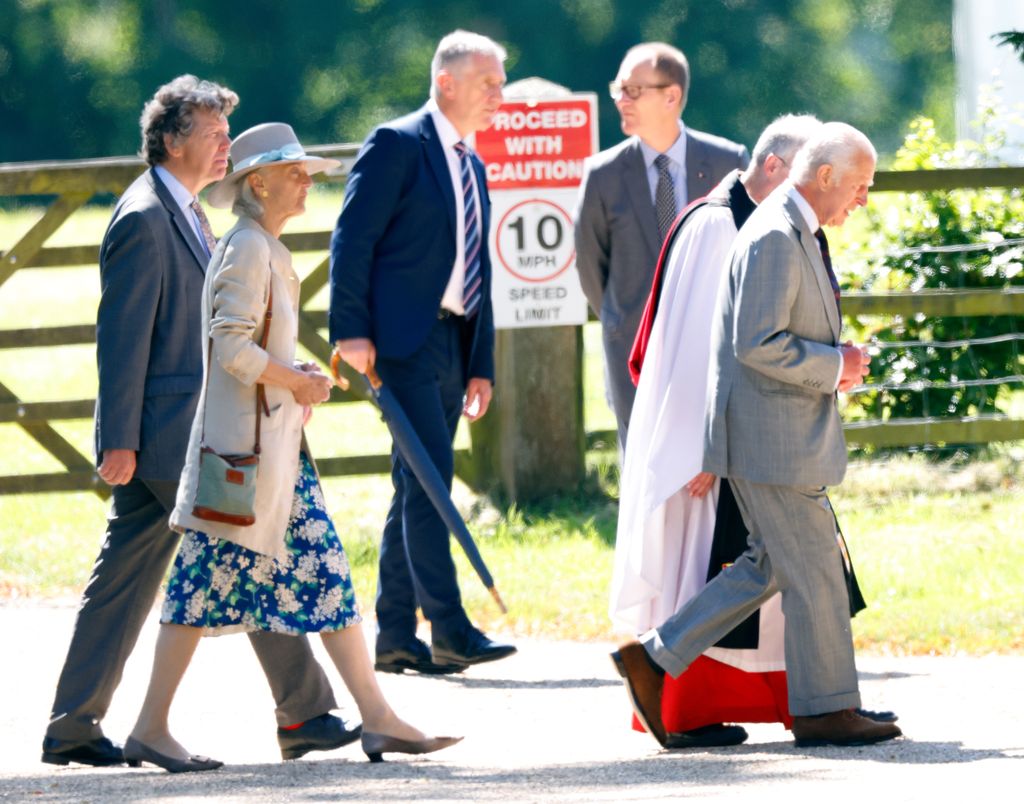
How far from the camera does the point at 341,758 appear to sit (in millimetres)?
5555

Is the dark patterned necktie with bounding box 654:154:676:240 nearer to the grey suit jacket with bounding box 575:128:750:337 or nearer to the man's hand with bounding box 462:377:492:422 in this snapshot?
the grey suit jacket with bounding box 575:128:750:337

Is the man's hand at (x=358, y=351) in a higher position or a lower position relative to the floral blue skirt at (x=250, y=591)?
higher

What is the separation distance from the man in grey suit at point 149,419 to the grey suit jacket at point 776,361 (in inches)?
53.6

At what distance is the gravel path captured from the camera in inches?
189

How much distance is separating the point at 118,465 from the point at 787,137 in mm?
2080

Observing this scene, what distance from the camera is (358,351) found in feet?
22.0

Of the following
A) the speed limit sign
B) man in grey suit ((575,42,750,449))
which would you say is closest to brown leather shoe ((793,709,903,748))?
man in grey suit ((575,42,750,449))

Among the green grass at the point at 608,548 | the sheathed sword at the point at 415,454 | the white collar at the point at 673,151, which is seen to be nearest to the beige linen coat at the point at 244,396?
the sheathed sword at the point at 415,454

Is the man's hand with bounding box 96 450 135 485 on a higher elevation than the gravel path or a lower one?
higher

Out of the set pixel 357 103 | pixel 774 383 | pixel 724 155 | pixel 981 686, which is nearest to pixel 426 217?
pixel 724 155

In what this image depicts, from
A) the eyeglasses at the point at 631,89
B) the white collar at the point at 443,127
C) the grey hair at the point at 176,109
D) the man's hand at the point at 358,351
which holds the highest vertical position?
the eyeglasses at the point at 631,89

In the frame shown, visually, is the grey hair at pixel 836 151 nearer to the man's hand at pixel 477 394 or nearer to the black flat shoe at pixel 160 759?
the man's hand at pixel 477 394

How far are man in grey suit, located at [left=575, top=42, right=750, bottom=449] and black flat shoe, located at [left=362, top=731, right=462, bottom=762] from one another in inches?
81.0

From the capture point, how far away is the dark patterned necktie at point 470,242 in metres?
6.92
